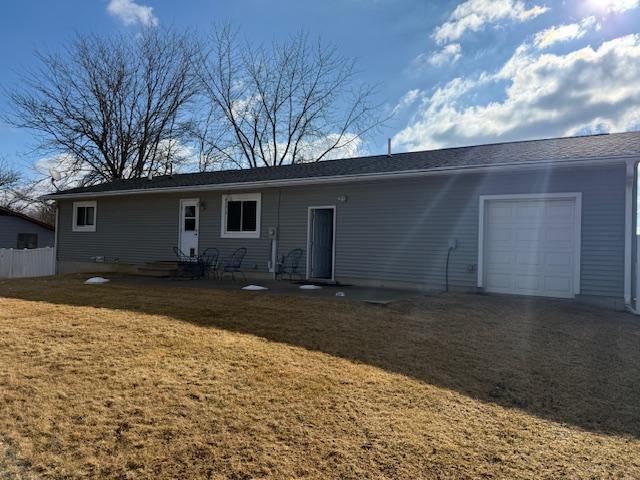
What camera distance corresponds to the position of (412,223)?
9.93 meters

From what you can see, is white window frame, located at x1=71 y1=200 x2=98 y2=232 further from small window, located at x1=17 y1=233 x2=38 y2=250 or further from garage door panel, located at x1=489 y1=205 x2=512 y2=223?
garage door panel, located at x1=489 y1=205 x2=512 y2=223

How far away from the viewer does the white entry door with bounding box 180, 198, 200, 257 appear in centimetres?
1321

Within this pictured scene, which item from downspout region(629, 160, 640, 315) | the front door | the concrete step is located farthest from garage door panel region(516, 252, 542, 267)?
the concrete step

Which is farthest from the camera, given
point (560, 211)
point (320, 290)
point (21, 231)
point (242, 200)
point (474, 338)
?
point (21, 231)

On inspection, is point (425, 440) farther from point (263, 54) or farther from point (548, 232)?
point (263, 54)

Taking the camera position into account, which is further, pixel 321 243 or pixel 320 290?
pixel 321 243

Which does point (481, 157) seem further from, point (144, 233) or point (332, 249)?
point (144, 233)

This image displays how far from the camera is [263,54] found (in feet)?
79.9

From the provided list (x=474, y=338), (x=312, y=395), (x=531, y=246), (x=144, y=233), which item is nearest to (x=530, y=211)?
(x=531, y=246)

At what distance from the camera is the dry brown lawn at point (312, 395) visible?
285cm

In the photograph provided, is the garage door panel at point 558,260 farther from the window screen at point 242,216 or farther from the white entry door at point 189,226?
the white entry door at point 189,226

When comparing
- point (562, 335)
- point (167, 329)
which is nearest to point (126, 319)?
point (167, 329)

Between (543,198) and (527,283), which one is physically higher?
(543,198)

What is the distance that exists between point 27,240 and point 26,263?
8.35m
